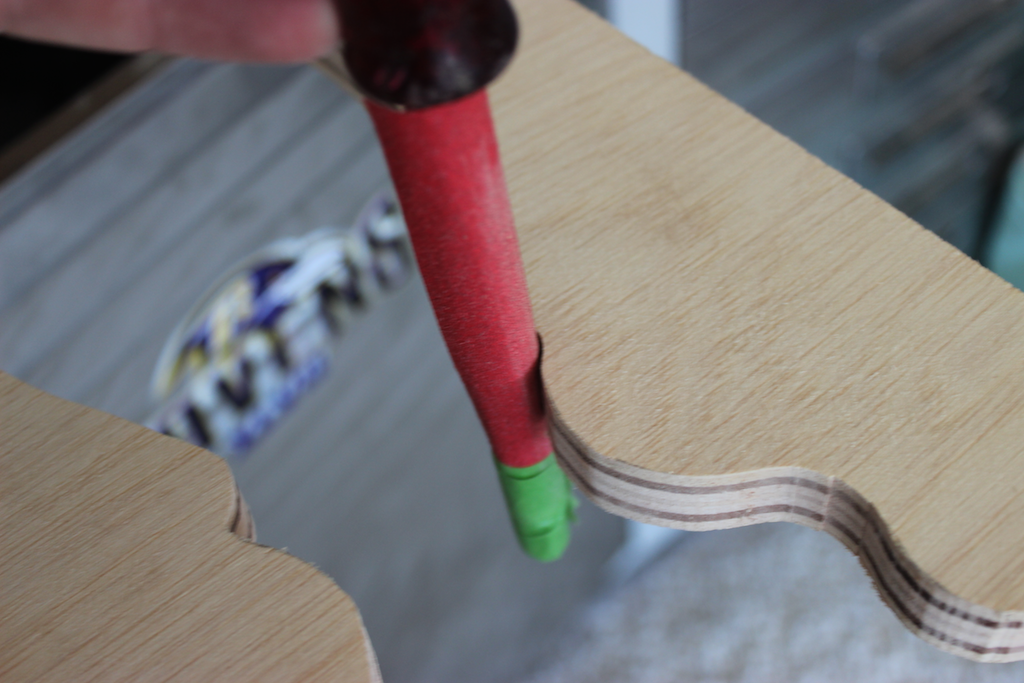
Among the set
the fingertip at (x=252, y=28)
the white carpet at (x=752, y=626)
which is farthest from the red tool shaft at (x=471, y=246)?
the white carpet at (x=752, y=626)

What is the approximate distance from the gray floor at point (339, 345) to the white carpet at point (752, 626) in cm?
28

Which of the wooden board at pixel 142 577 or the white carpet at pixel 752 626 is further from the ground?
the wooden board at pixel 142 577

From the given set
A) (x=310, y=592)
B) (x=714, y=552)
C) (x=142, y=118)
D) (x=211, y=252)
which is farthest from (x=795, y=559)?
(x=310, y=592)

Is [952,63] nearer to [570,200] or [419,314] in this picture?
[419,314]

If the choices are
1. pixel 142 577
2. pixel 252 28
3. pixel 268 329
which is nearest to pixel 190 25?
pixel 252 28

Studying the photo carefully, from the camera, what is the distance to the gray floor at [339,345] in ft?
1.89

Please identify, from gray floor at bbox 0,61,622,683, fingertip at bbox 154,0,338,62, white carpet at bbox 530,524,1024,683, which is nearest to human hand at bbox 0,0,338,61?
fingertip at bbox 154,0,338,62

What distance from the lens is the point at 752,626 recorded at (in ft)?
4.18

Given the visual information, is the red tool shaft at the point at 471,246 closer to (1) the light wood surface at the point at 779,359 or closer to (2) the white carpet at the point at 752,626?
(1) the light wood surface at the point at 779,359

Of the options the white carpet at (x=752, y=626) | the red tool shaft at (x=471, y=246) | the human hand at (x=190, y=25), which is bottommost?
the white carpet at (x=752, y=626)

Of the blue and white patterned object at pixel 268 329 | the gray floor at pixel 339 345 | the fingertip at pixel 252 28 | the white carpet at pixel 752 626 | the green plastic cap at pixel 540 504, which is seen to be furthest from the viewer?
the white carpet at pixel 752 626

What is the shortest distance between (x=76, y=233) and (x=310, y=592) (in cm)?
45

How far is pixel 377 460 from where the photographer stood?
0.89m

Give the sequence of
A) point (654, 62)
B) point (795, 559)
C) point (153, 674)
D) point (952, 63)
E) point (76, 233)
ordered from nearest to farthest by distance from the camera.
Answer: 1. point (153, 674)
2. point (654, 62)
3. point (76, 233)
4. point (952, 63)
5. point (795, 559)
